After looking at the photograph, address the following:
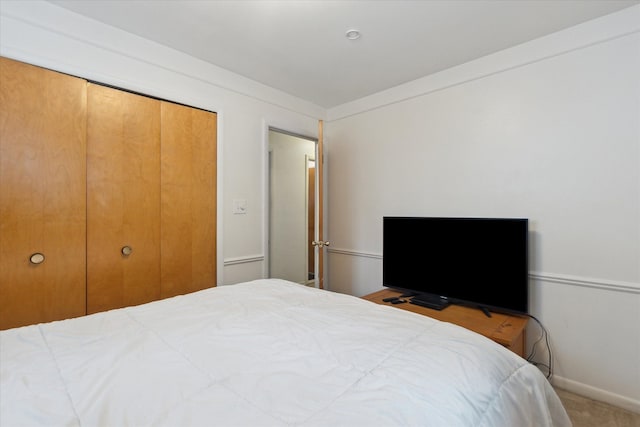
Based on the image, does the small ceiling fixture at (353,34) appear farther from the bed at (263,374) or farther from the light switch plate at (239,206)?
the bed at (263,374)

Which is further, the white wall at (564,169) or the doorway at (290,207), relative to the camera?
the doorway at (290,207)

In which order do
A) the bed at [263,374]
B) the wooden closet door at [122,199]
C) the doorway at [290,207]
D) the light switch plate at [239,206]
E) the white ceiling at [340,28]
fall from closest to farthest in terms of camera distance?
the bed at [263,374]
the white ceiling at [340,28]
the wooden closet door at [122,199]
the light switch plate at [239,206]
the doorway at [290,207]

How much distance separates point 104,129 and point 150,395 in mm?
1898

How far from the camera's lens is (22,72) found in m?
1.68

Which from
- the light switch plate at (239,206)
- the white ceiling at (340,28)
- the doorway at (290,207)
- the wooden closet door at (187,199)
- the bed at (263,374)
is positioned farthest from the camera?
the doorway at (290,207)

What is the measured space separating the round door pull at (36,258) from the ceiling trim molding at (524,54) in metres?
2.95

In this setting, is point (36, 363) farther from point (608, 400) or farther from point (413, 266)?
point (608, 400)

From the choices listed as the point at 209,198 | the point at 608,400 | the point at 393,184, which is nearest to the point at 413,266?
the point at 393,184

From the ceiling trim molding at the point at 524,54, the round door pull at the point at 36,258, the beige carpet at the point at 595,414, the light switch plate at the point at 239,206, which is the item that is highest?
the ceiling trim molding at the point at 524,54

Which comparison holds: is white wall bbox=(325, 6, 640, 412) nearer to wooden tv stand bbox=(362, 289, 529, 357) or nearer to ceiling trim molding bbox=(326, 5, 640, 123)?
ceiling trim molding bbox=(326, 5, 640, 123)

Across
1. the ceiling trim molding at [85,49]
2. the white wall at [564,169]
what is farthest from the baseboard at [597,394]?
the ceiling trim molding at [85,49]

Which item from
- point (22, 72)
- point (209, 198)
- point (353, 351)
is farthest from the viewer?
point (209, 198)

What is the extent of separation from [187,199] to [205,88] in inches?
37.9

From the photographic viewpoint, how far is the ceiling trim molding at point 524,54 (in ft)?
6.06
